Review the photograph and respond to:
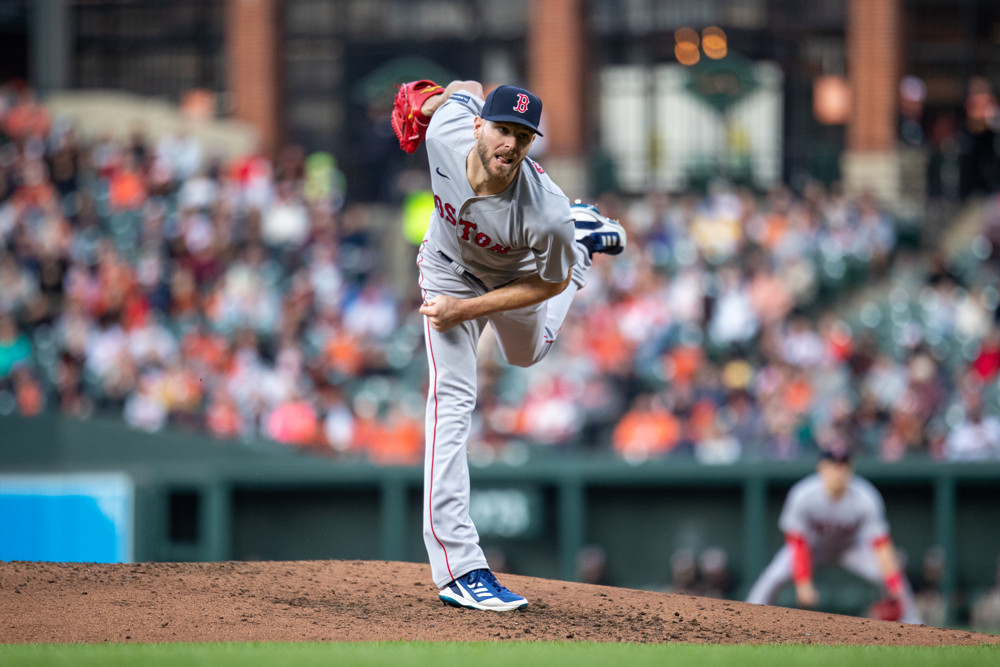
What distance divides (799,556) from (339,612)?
528 cm

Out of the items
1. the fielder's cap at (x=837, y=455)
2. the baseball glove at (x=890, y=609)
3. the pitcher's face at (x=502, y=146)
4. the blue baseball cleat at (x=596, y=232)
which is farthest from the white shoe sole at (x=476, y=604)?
the baseball glove at (x=890, y=609)

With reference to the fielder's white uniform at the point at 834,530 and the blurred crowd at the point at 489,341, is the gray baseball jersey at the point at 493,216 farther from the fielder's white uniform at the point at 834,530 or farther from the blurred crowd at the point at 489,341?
the blurred crowd at the point at 489,341

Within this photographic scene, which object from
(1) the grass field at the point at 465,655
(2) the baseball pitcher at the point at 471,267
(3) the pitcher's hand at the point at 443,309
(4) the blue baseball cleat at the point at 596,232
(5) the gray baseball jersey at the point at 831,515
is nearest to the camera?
(1) the grass field at the point at 465,655

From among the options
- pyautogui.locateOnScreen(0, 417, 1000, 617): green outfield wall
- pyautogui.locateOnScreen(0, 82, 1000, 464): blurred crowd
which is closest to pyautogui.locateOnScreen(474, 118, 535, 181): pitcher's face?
pyautogui.locateOnScreen(0, 417, 1000, 617): green outfield wall

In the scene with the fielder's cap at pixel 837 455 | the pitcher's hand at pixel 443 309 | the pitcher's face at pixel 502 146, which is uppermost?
the pitcher's face at pixel 502 146

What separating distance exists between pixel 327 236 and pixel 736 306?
575 centimetres

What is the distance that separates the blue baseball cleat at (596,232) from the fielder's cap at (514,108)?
4.11 feet

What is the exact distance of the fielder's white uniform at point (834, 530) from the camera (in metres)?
10.2

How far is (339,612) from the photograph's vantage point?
5965 mm

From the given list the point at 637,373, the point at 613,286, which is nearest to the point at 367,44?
the point at 613,286

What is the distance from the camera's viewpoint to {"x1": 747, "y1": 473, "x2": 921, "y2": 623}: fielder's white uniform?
33.6 feet

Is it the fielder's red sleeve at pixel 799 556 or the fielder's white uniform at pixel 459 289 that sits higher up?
the fielder's white uniform at pixel 459 289

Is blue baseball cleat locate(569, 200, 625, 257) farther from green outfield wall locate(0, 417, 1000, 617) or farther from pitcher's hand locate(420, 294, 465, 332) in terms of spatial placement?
green outfield wall locate(0, 417, 1000, 617)

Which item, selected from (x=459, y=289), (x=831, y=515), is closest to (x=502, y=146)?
(x=459, y=289)
